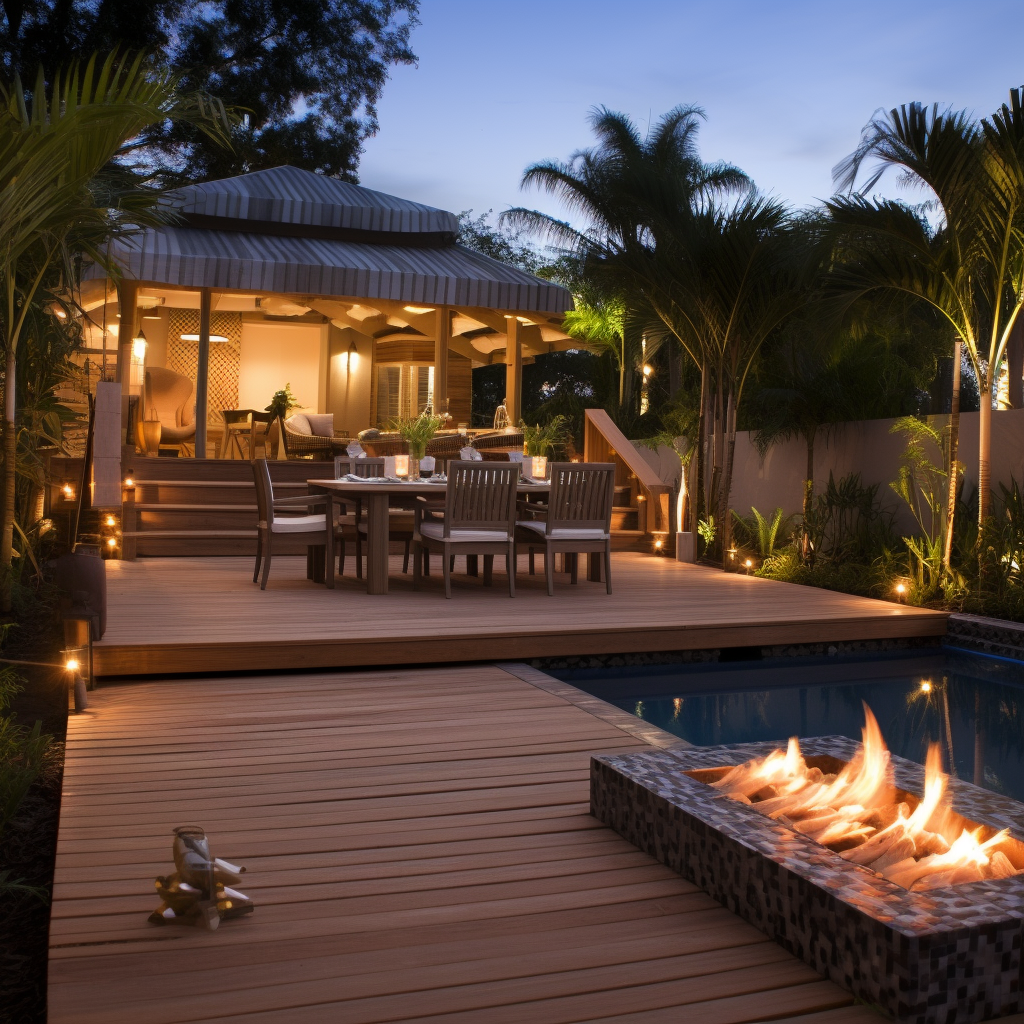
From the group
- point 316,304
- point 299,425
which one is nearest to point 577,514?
point 299,425

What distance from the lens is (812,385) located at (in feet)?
31.9

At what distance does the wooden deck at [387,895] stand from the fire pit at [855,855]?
0.29 feet

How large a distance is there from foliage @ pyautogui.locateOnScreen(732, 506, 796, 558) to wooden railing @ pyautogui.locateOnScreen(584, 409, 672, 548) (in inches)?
31.6

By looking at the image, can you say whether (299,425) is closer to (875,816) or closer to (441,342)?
(441,342)

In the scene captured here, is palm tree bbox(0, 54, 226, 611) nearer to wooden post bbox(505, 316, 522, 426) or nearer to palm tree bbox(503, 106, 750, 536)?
wooden post bbox(505, 316, 522, 426)

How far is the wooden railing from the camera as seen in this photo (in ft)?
36.7

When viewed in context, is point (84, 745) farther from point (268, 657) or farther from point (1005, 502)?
point (1005, 502)

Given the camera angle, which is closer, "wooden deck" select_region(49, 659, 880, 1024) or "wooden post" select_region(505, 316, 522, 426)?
"wooden deck" select_region(49, 659, 880, 1024)

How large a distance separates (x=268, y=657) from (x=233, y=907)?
302cm

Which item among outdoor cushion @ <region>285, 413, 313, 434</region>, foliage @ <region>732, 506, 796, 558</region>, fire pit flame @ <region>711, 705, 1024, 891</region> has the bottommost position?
fire pit flame @ <region>711, 705, 1024, 891</region>

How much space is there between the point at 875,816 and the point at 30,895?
222cm

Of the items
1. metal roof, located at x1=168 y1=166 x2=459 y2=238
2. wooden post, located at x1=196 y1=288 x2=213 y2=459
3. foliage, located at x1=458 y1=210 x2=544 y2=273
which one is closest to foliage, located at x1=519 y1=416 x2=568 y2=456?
metal roof, located at x1=168 y1=166 x2=459 y2=238

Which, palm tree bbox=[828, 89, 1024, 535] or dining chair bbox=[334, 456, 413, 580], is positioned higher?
palm tree bbox=[828, 89, 1024, 535]

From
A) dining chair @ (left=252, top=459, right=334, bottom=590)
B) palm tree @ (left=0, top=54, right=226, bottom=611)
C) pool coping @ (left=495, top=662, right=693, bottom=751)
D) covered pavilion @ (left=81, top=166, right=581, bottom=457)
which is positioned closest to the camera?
palm tree @ (left=0, top=54, right=226, bottom=611)
